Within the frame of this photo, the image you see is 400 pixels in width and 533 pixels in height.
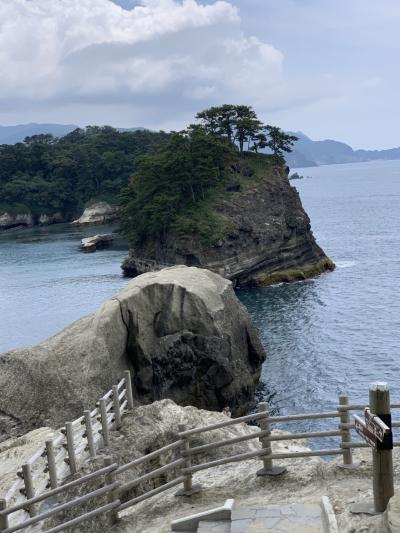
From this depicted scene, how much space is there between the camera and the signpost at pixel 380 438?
962 centimetres

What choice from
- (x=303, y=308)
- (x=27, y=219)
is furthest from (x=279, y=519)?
(x=27, y=219)

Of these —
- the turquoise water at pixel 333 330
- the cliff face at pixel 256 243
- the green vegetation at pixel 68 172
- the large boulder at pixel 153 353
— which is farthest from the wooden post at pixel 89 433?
the green vegetation at pixel 68 172

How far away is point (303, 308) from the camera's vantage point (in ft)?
177

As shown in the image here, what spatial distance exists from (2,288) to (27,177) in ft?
266

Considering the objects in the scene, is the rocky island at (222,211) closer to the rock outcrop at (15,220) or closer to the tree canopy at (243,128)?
the tree canopy at (243,128)

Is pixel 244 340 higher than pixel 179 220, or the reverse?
pixel 179 220

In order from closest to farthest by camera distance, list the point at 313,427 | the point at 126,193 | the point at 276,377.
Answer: the point at 313,427 → the point at 276,377 → the point at 126,193

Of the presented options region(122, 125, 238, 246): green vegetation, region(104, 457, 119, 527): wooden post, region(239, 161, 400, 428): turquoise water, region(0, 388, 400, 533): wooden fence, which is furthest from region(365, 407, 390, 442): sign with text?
region(122, 125, 238, 246): green vegetation

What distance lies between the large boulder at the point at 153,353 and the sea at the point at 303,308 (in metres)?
3.91

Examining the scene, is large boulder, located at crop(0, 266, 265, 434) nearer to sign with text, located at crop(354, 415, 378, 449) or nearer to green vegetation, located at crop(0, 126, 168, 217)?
sign with text, located at crop(354, 415, 378, 449)

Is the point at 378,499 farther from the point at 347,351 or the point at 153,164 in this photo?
the point at 153,164

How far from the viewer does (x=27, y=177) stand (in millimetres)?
149125

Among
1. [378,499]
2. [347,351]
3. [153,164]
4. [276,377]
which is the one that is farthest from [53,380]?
[153,164]

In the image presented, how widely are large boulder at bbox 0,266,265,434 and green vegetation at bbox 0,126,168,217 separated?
357 ft
